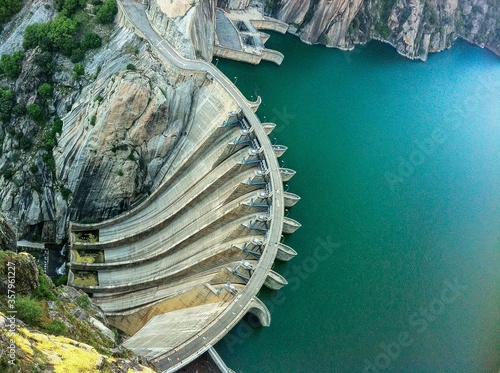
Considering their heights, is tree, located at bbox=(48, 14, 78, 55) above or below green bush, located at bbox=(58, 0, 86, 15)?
below

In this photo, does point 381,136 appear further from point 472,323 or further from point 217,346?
point 217,346

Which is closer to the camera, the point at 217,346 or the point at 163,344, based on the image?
the point at 163,344

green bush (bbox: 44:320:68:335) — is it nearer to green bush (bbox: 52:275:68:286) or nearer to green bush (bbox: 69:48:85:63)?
green bush (bbox: 52:275:68:286)

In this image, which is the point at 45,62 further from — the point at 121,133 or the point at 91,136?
the point at 121,133

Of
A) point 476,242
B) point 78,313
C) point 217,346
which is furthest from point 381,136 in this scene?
point 78,313

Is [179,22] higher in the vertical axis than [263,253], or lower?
higher

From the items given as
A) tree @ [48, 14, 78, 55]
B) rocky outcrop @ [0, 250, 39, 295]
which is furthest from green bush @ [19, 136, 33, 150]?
rocky outcrop @ [0, 250, 39, 295]

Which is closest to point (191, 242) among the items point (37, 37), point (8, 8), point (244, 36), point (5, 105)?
point (5, 105)
